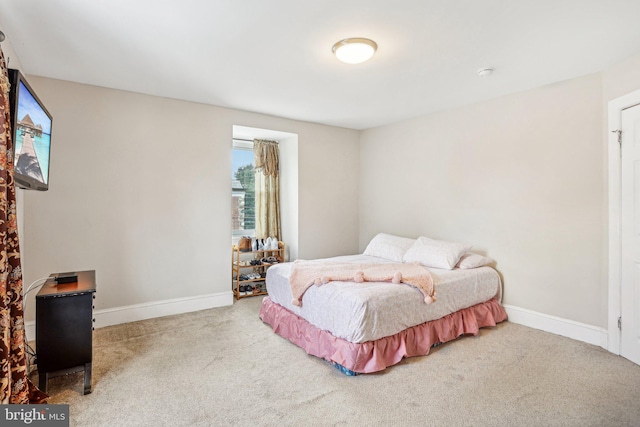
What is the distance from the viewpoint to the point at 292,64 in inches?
108

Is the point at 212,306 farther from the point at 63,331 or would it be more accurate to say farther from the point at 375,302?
the point at 375,302

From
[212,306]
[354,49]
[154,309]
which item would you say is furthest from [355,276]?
[154,309]

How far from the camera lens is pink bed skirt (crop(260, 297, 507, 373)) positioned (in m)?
2.37

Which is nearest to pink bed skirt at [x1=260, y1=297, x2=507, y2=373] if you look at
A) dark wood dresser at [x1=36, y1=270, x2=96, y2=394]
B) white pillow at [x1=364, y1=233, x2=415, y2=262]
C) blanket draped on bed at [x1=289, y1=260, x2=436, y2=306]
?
blanket draped on bed at [x1=289, y1=260, x2=436, y2=306]

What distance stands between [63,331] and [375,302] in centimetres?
214

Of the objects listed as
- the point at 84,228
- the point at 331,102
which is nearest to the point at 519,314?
the point at 331,102

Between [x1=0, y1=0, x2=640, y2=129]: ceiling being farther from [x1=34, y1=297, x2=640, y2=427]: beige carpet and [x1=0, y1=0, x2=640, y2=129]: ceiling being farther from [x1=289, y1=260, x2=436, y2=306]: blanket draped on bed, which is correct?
[x1=34, y1=297, x2=640, y2=427]: beige carpet

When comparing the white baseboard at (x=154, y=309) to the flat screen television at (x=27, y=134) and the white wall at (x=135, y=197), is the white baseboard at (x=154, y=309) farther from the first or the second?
the flat screen television at (x=27, y=134)

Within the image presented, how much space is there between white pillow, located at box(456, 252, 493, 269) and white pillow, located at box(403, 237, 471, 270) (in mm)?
67

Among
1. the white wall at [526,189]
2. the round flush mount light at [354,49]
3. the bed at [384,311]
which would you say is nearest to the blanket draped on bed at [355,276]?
the bed at [384,311]

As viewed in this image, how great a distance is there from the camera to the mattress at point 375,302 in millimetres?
2400

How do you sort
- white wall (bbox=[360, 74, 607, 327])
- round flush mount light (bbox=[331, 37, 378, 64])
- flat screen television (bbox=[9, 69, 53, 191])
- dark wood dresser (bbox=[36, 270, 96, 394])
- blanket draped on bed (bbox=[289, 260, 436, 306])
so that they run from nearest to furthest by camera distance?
flat screen television (bbox=[9, 69, 53, 191]) < dark wood dresser (bbox=[36, 270, 96, 394]) < round flush mount light (bbox=[331, 37, 378, 64]) < blanket draped on bed (bbox=[289, 260, 436, 306]) < white wall (bbox=[360, 74, 607, 327])

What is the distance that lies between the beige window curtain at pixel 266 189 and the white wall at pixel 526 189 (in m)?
1.97

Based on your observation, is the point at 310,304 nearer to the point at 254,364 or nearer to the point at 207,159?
the point at 254,364
